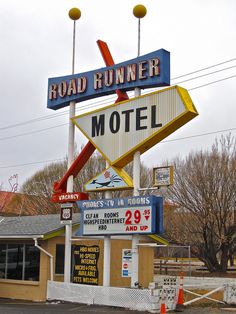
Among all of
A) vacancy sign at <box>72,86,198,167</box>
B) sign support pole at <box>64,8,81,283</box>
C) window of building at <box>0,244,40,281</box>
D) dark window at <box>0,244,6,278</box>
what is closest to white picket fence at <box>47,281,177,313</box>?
sign support pole at <box>64,8,81,283</box>

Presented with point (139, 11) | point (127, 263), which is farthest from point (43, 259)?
point (139, 11)

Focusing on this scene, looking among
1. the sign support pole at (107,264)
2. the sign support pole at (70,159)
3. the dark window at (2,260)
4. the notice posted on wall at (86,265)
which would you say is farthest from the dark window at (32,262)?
the sign support pole at (107,264)

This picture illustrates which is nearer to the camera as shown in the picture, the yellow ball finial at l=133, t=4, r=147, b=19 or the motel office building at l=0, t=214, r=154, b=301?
the yellow ball finial at l=133, t=4, r=147, b=19

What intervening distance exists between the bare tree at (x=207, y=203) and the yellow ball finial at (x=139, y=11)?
1739 cm

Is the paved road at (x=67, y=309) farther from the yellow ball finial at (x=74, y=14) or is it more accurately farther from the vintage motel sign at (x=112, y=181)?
the yellow ball finial at (x=74, y=14)

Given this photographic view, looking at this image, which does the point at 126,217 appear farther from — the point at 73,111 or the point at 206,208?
the point at 206,208

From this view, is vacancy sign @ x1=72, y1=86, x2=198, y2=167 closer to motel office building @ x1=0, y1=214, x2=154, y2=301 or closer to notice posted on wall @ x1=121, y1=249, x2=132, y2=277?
notice posted on wall @ x1=121, y1=249, x2=132, y2=277

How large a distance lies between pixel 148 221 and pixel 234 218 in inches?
784

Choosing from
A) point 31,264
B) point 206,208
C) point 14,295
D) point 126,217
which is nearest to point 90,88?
point 126,217

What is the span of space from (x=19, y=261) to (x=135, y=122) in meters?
8.24

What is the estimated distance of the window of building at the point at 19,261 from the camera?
21266mm

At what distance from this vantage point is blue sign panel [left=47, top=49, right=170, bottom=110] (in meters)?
17.5

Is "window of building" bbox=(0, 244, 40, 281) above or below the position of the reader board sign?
below

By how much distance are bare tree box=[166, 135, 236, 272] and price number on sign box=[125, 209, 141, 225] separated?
18421mm
